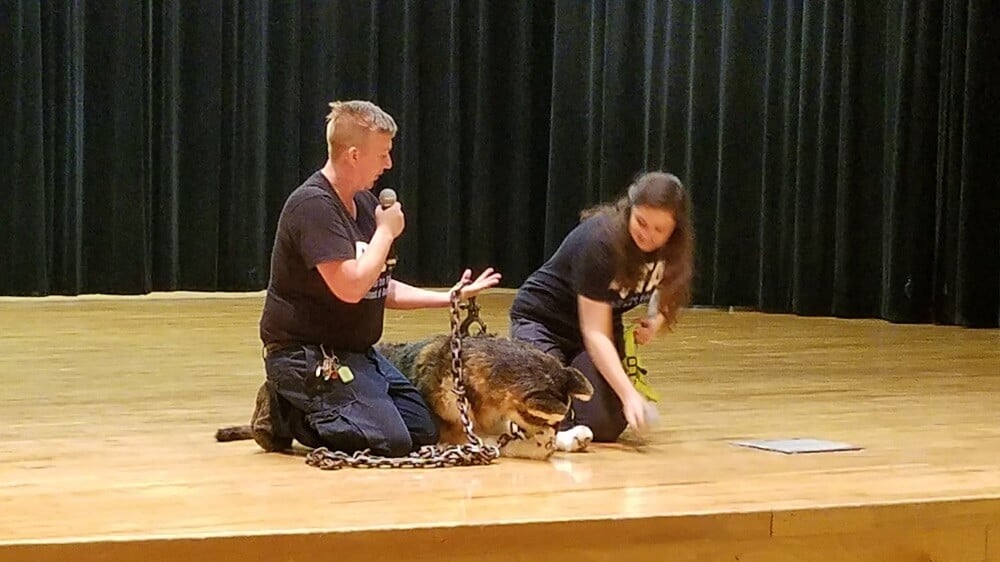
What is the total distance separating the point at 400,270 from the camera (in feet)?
20.1

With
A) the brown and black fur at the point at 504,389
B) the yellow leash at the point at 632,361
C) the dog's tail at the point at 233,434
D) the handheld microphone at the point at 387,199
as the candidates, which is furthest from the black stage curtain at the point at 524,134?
the handheld microphone at the point at 387,199

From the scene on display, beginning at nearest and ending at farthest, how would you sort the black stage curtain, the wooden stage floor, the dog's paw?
the wooden stage floor < the dog's paw < the black stage curtain

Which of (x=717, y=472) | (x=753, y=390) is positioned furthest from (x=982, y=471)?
(x=753, y=390)

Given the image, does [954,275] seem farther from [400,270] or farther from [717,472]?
[717,472]

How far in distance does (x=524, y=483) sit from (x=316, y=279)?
0.58 meters

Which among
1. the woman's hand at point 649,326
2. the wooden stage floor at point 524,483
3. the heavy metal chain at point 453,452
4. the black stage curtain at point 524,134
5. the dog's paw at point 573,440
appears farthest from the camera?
the black stage curtain at point 524,134

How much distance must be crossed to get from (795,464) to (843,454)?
17 centimetres

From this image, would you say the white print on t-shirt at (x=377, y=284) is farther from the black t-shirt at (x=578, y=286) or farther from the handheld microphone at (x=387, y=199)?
the black t-shirt at (x=578, y=286)

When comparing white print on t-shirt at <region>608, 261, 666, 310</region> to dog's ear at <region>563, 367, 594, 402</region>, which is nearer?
dog's ear at <region>563, 367, 594, 402</region>

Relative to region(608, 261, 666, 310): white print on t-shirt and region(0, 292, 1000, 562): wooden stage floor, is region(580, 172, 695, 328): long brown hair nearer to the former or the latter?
region(608, 261, 666, 310): white print on t-shirt

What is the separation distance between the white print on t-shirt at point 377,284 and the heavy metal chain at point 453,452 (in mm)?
160

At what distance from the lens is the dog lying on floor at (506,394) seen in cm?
258

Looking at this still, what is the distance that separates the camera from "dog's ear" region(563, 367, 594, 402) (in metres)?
2.63

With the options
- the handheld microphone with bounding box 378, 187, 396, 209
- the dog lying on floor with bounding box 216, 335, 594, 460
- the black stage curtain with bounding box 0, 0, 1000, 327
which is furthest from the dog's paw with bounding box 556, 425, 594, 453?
the black stage curtain with bounding box 0, 0, 1000, 327
